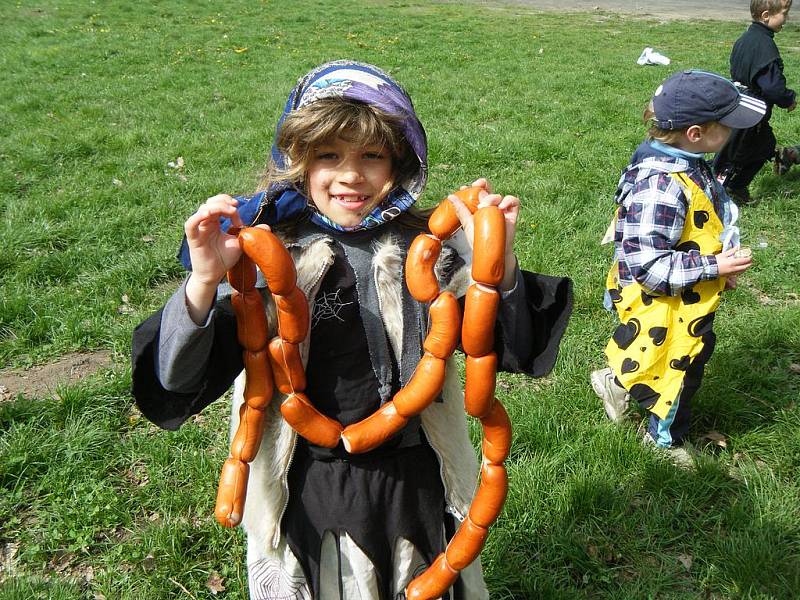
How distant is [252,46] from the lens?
12336mm

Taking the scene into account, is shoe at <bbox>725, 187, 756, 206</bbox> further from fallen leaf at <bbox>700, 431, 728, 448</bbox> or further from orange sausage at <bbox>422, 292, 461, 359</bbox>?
orange sausage at <bbox>422, 292, 461, 359</bbox>

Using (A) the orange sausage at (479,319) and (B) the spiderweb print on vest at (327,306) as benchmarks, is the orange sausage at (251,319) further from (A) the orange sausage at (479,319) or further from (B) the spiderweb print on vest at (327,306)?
(A) the orange sausage at (479,319)

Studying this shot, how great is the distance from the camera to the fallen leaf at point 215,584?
2.61 m

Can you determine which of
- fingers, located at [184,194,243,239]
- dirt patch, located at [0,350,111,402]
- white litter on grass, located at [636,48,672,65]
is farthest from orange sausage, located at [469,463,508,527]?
white litter on grass, located at [636,48,672,65]

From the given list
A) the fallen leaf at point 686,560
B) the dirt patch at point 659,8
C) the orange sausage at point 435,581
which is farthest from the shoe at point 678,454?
the dirt patch at point 659,8

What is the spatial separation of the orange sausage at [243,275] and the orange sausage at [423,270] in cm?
33

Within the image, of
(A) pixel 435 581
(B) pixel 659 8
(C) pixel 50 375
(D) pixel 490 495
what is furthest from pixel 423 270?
(B) pixel 659 8

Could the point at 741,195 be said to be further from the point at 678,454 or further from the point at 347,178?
the point at 347,178

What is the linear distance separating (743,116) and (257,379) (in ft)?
8.26

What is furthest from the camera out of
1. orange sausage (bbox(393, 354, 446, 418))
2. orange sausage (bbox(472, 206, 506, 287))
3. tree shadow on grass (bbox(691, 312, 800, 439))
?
tree shadow on grass (bbox(691, 312, 800, 439))

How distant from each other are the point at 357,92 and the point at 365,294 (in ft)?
1.56

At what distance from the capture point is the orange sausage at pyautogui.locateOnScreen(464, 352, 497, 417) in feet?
4.42

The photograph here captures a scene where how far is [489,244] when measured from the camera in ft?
4.13

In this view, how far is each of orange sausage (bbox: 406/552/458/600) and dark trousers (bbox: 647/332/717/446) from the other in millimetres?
1848
